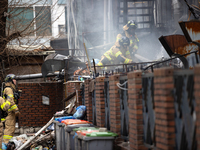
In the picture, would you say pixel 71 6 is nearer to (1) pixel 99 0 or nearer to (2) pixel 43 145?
(1) pixel 99 0

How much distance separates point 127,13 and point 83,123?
708cm

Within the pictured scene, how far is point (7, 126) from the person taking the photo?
10.2 meters

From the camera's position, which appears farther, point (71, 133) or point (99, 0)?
point (99, 0)

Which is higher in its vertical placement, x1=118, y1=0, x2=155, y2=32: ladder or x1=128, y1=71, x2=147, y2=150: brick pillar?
x1=118, y1=0, x2=155, y2=32: ladder

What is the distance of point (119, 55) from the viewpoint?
920cm

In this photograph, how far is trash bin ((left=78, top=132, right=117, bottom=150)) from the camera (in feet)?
15.8

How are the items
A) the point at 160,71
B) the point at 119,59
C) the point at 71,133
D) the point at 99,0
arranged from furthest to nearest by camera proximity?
1. the point at 99,0
2. the point at 119,59
3. the point at 71,133
4. the point at 160,71

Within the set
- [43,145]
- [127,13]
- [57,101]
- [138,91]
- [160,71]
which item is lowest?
[43,145]

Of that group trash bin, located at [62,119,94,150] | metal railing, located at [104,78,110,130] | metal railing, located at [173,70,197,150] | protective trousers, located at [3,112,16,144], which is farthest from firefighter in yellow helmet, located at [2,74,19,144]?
metal railing, located at [173,70,197,150]

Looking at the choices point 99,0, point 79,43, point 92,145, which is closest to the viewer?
point 92,145

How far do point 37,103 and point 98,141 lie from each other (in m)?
Answer: 9.04

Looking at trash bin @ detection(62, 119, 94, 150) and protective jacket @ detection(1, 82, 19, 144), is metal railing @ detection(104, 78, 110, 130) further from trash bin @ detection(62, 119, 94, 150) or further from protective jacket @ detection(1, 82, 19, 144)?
protective jacket @ detection(1, 82, 19, 144)

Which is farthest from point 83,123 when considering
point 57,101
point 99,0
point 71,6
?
point 71,6

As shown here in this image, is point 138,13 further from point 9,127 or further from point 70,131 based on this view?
point 70,131
